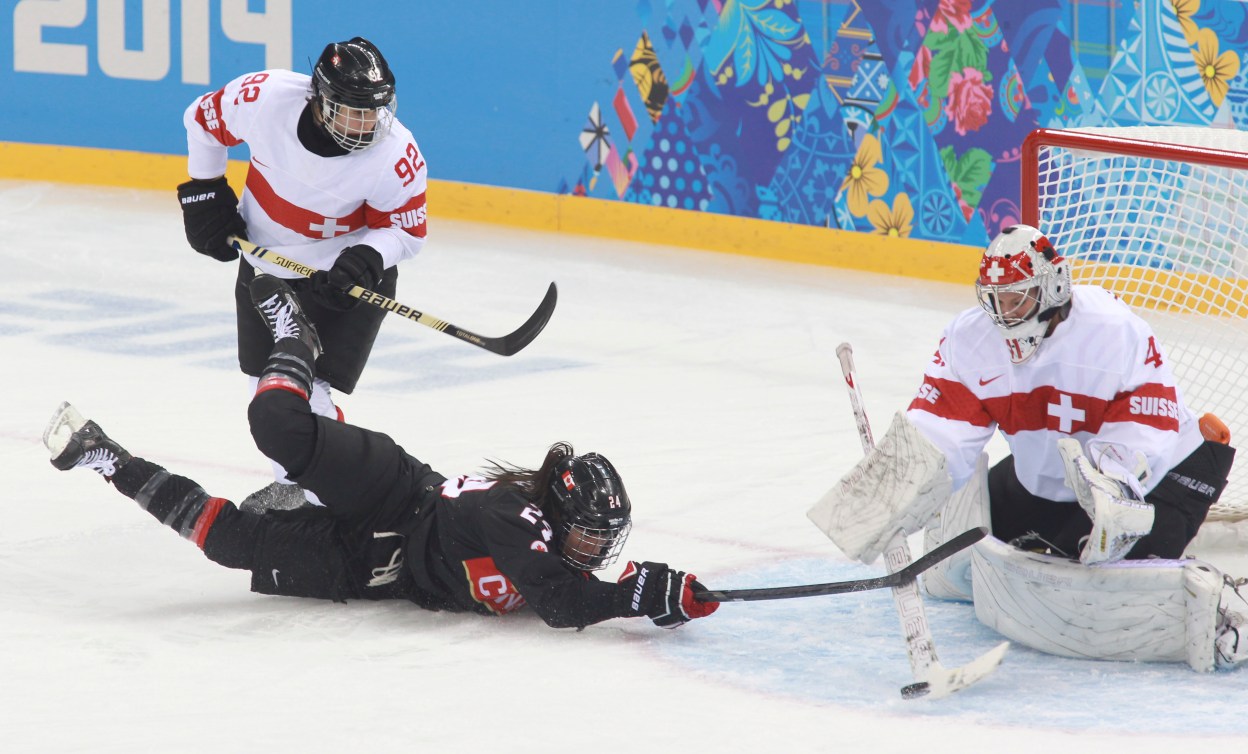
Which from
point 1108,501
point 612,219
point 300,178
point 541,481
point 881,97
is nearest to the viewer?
point 1108,501

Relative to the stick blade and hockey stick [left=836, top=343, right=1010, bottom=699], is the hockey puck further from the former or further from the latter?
the stick blade

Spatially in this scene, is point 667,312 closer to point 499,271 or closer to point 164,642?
point 499,271

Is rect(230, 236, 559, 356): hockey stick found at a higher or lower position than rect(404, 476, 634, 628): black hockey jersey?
higher

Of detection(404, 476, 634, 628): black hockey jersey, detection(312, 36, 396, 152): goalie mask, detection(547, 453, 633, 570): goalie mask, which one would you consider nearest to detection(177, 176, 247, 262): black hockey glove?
detection(312, 36, 396, 152): goalie mask

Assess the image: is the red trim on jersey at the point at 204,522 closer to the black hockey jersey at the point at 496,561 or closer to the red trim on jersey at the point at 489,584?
the black hockey jersey at the point at 496,561

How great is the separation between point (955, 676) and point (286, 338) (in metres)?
1.51

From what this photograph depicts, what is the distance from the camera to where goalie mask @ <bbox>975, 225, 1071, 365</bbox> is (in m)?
3.29

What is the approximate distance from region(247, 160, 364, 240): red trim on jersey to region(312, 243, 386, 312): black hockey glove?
12cm

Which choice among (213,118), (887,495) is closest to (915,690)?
(887,495)

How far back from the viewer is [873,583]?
330 cm

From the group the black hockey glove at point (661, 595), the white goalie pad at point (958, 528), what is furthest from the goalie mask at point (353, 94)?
the white goalie pad at point (958, 528)

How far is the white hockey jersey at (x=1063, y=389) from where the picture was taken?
11.0 feet

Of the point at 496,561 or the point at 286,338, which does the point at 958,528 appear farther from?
the point at 286,338

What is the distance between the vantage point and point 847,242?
7.74 m
